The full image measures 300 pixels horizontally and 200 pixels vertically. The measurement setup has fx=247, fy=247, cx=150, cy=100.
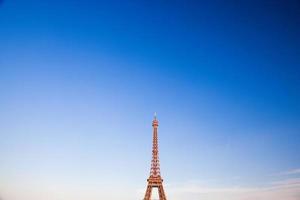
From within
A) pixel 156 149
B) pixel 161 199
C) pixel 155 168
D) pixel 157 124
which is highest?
pixel 157 124

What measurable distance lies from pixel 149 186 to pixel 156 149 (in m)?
10.3

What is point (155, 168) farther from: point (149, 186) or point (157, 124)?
point (157, 124)

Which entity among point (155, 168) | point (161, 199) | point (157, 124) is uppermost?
point (157, 124)

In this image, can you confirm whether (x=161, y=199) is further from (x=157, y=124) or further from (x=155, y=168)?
Answer: (x=157, y=124)

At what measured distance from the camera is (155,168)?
66688 millimetres

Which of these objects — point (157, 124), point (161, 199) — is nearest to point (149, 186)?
point (161, 199)

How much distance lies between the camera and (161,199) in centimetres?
6656

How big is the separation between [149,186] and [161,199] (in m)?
4.71

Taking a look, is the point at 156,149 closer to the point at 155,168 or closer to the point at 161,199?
the point at 155,168

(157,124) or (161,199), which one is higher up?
(157,124)

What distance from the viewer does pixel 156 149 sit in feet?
218

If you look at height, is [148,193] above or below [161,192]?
below

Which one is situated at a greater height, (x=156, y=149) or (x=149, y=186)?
(x=156, y=149)

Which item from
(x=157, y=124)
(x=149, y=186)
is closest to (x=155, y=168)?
(x=149, y=186)
